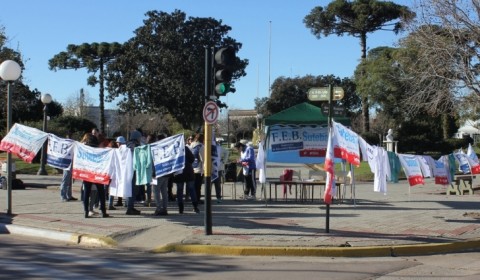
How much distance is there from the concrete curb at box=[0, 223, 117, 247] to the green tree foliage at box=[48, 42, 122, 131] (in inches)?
2118

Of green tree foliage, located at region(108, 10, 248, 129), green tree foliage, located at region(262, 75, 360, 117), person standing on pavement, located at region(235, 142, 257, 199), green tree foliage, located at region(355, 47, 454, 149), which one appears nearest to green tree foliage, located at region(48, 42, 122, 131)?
green tree foliage, located at region(108, 10, 248, 129)

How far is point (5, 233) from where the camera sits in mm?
12336

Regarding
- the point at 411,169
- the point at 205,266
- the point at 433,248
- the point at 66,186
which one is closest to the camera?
the point at 205,266

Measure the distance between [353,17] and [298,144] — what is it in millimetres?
33892

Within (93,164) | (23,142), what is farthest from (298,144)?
(23,142)

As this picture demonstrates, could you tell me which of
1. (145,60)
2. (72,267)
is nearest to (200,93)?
(145,60)

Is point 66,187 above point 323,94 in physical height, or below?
below

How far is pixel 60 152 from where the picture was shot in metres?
14.6

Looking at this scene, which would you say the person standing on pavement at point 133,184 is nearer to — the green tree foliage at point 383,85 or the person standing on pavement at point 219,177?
the person standing on pavement at point 219,177

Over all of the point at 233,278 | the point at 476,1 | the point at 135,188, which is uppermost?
the point at 476,1

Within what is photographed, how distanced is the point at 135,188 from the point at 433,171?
8.92 meters

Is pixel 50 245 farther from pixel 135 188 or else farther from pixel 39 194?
pixel 39 194

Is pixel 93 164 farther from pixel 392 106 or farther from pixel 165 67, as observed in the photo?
pixel 165 67

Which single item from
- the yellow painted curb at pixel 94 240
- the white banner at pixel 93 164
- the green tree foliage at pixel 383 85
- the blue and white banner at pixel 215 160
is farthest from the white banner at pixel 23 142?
the green tree foliage at pixel 383 85
